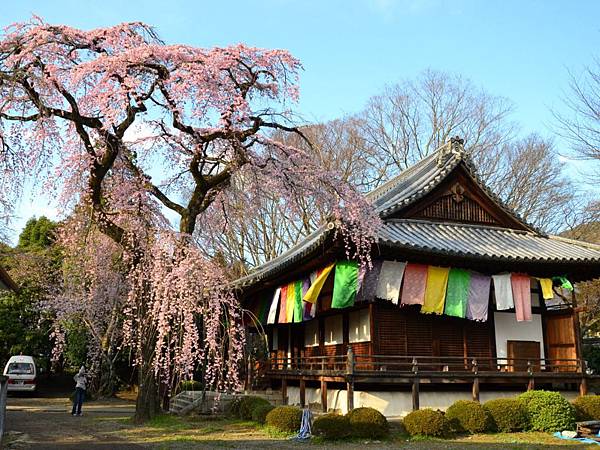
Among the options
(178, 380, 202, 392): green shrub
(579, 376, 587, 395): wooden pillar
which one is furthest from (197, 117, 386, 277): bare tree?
(579, 376, 587, 395): wooden pillar

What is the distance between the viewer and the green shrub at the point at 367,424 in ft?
43.6

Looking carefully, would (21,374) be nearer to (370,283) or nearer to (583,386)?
(370,283)

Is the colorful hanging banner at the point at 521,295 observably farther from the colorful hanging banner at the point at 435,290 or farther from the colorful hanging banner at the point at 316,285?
the colorful hanging banner at the point at 316,285

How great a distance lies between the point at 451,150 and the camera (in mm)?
21484

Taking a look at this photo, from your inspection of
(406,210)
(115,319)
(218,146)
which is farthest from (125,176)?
(406,210)

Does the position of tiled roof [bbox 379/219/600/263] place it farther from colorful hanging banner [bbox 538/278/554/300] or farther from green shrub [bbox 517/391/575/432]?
green shrub [bbox 517/391/575/432]

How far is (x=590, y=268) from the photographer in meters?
18.5

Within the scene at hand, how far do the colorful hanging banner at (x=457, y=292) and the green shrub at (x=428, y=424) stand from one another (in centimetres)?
390

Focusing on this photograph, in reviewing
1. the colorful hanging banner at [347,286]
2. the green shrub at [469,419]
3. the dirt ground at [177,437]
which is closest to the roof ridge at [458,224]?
the colorful hanging banner at [347,286]

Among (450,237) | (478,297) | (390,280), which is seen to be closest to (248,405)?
(390,280)

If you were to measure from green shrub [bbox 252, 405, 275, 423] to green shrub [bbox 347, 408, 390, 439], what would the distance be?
112 inches

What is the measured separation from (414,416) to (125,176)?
9432mm

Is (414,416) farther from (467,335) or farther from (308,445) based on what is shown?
(467,335)

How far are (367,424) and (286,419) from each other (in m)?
2.02
